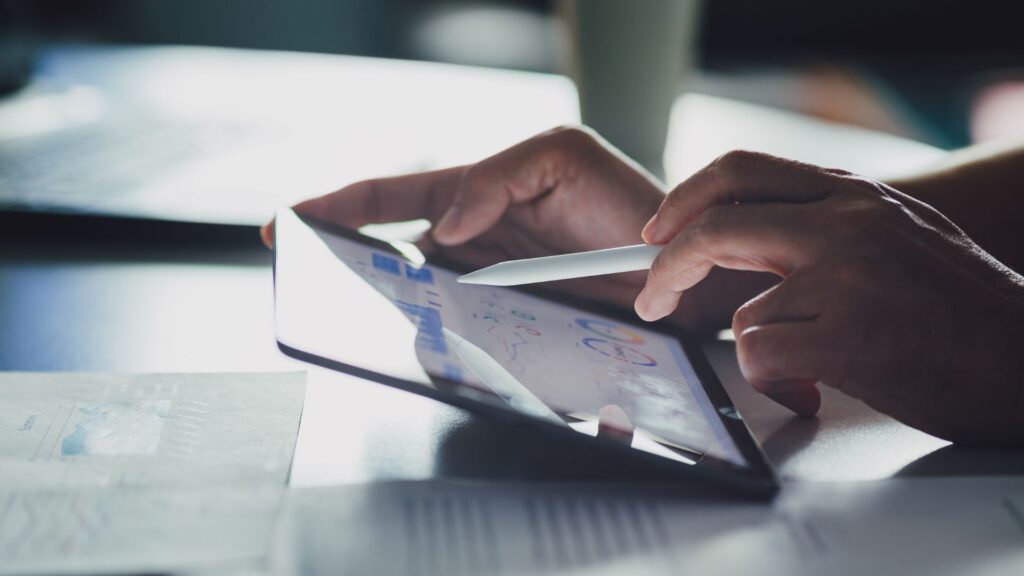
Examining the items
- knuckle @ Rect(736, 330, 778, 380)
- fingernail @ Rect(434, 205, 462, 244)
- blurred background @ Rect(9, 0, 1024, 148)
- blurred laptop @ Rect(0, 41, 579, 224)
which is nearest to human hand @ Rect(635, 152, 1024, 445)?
knuckle @ Rect(736, 330, 778, 380)

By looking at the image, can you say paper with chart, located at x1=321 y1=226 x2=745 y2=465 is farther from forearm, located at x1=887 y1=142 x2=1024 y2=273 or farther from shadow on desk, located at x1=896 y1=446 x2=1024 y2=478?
forearm, located at x1=887 y1=142 x2=1024 y2=273

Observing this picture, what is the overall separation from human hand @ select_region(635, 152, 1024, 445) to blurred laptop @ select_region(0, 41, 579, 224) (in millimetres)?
446

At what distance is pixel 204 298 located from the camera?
0.65 meters

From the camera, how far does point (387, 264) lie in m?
0.54

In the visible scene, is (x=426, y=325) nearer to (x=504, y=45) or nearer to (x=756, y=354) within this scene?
(x=756, y=354)

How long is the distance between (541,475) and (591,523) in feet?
0.15

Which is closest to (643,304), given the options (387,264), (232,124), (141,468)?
(387,264)

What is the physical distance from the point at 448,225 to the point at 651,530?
308 millimetres

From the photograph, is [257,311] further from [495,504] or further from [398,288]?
[495,504]

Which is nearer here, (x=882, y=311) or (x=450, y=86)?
(x=882, y=311)

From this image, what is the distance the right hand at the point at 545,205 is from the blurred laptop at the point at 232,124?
13 centimetres

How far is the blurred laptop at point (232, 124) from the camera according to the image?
2.54ft

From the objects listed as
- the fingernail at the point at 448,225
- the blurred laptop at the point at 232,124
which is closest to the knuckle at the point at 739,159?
the fingernail at the point at 448,225

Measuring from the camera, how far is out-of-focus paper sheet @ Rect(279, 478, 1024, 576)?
1.09ft
